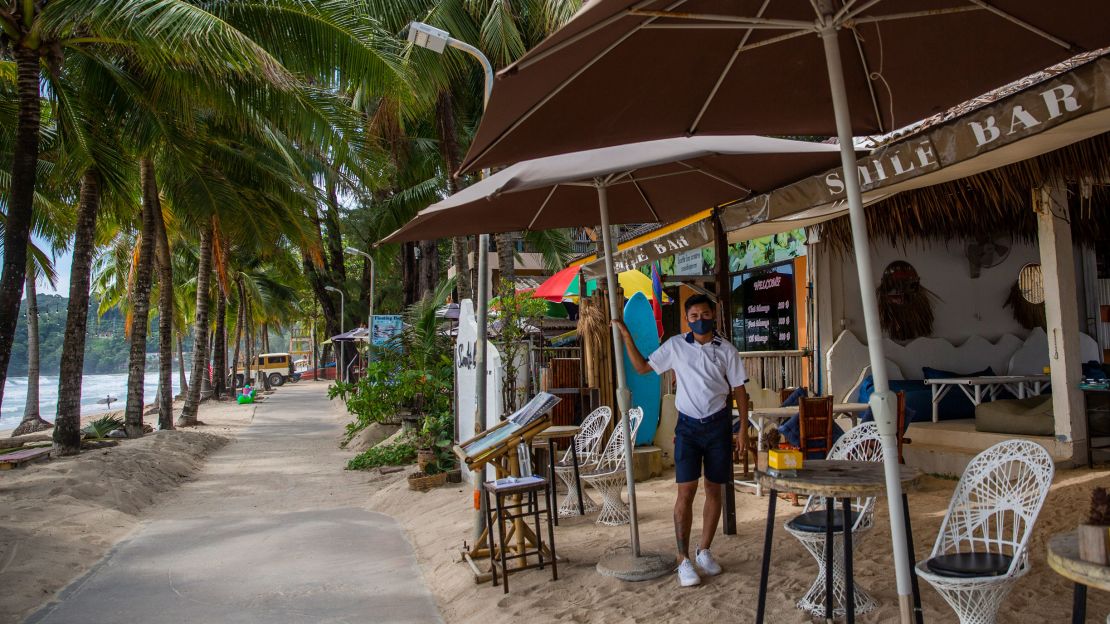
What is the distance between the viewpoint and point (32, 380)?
19.7 metres

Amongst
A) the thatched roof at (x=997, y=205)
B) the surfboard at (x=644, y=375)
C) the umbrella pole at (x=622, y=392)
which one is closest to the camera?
the umbrella pole at (x=622, y=392)

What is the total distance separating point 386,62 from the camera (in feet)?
34.2

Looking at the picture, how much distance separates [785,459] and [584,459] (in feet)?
13.3

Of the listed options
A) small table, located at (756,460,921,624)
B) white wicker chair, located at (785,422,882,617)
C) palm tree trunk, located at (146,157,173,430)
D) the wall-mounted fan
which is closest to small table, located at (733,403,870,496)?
white wicker chair, located at (785,422,882,617)

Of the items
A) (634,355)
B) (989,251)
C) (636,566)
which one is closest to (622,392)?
(634,355)

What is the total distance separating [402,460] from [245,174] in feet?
29.1

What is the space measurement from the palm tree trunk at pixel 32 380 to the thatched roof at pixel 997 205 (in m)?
19.3

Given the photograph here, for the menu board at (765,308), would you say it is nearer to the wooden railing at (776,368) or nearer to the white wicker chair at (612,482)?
the wooden railing at (776,368)

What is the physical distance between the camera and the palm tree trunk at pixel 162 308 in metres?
15.8

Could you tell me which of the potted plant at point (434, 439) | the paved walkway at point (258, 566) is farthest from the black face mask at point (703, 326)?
the potted plant at point (434, 439)

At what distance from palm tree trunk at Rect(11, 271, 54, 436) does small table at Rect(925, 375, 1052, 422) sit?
1981 centimetres

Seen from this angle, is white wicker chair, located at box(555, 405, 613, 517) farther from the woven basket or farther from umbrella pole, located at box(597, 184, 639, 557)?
the woven basket

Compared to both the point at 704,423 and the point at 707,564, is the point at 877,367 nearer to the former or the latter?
the point at 704,423

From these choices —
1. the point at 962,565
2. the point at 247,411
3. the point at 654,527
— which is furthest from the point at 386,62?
the point at 247,411
